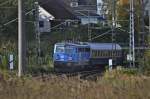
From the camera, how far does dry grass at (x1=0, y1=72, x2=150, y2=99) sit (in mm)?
7863

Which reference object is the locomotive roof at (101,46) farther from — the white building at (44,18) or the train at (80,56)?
the white building at (44,18)

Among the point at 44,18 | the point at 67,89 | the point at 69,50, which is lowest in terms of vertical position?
the point at 69,50

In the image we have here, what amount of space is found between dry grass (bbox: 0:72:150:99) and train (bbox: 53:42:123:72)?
2700cm

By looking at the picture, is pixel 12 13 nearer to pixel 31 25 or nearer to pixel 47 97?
pixel 31 25

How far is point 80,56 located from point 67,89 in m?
31.4

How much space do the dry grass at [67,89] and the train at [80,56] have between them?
27.0 m

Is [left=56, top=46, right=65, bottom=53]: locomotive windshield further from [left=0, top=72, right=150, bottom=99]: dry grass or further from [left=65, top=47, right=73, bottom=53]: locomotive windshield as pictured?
[left=0, top=72, right=150, bottom=99]: dry grass

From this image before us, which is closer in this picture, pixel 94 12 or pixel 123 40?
pixel 123 40

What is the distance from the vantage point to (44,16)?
207ft

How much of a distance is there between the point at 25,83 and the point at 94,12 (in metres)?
64.2

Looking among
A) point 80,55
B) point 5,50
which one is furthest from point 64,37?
point 5,50

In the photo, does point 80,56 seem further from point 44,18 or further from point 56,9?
point 56,9

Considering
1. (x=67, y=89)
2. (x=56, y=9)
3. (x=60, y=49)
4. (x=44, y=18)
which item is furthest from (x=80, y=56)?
(x=67, y=89)

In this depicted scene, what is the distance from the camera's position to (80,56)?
39.8 metres
